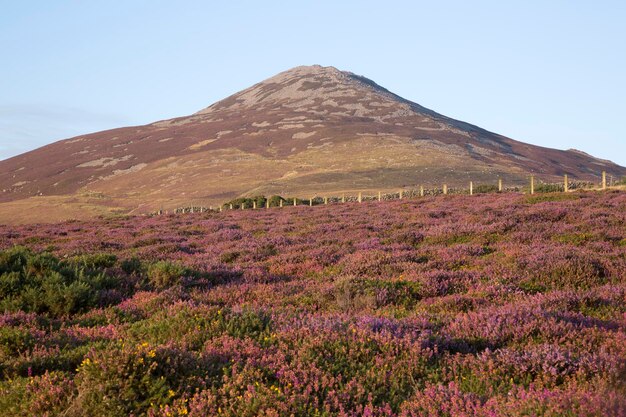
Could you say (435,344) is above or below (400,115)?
below

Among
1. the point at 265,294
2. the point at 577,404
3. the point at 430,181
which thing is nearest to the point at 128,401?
the point at 577,404

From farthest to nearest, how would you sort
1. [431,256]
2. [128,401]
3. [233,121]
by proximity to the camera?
[233,121] < [431,256] < [128,401]

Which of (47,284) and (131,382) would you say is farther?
(47,284)

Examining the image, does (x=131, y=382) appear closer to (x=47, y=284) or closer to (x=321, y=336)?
(x=321, y=336)

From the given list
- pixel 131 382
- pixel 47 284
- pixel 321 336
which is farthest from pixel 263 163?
pixel 131 382

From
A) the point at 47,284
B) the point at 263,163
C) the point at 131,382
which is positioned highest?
the point at 263,163

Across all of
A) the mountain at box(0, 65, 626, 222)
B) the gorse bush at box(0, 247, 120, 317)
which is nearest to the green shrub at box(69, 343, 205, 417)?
the gorse bush at box(0, 247, 120, 317)

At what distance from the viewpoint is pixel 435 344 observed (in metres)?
5.95

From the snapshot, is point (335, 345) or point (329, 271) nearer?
point (335, 345)

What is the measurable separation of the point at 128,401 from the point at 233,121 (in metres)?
196

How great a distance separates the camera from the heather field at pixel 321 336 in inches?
182

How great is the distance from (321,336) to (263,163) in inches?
5139

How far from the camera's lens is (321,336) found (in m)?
6.04

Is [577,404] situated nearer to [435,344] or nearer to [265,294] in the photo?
[435,344]
